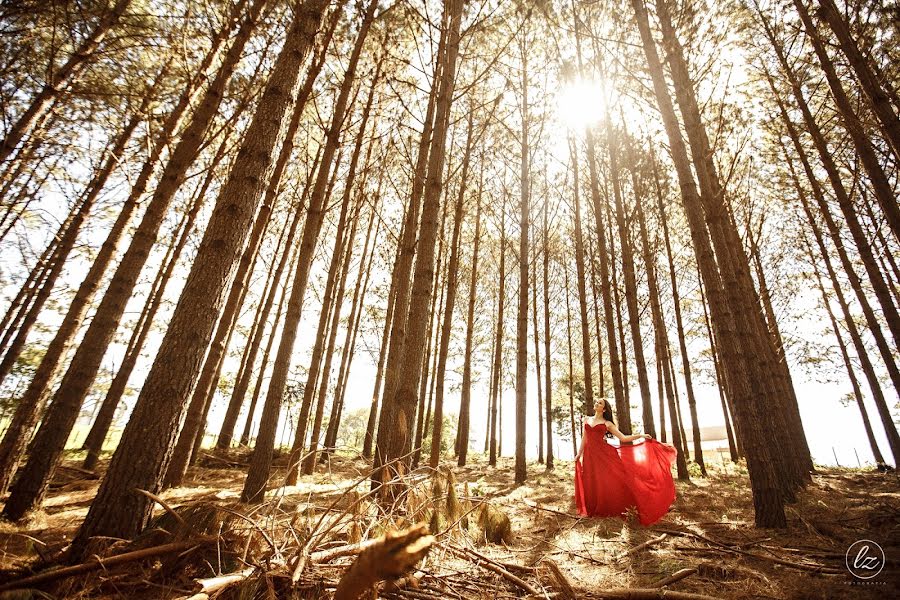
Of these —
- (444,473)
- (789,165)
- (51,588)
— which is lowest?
(51,588)

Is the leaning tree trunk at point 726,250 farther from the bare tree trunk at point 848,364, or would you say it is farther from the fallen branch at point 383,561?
the bare tree trunk at point 848,364

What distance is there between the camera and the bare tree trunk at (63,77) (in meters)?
4.68

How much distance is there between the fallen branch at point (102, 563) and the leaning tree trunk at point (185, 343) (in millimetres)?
354

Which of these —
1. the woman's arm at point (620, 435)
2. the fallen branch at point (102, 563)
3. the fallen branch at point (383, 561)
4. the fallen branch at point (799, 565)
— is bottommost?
the fallen branch at point (102, 563)

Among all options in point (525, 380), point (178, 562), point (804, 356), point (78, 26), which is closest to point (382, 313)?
point (525, 380)

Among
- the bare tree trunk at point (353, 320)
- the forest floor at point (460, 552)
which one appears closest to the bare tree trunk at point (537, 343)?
the bare tree trunk at point (353, 320)

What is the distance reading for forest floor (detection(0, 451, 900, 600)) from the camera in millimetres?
1708

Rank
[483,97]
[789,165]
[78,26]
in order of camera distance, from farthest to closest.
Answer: [789,165]
[483,97]
[78,26]

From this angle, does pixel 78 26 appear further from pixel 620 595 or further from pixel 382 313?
pixel 382 313

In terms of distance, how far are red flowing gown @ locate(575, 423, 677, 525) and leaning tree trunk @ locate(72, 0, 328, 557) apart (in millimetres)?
4572

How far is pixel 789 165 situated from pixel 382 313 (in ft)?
44.1

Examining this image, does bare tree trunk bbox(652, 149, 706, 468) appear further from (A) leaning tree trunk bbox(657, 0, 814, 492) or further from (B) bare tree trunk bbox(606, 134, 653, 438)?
(A) leaning tree trunk bbox(657, 0, 814, 492)

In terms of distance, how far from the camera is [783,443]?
20.8 feet

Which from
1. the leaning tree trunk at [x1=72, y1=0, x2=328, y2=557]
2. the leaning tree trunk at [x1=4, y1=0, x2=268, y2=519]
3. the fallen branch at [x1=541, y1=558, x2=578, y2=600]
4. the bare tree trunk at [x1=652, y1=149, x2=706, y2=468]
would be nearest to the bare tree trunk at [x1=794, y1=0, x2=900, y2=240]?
the bare tree trunk at [x1=652, y1=149, x2=706, y2=468]
